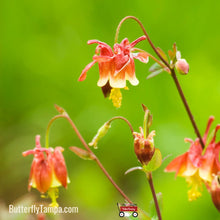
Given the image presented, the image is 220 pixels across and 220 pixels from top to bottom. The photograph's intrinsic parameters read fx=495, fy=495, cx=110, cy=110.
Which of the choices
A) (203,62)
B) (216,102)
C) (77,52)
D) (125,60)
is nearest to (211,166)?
(125,60)

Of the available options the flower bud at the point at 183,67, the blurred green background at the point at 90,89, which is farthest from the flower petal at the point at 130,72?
the blurred green background at the point at 90,89

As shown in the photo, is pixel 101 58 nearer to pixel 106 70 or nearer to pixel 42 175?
pixel 106 70

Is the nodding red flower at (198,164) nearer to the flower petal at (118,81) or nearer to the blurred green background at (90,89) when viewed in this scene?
the flower petal at (118,81)

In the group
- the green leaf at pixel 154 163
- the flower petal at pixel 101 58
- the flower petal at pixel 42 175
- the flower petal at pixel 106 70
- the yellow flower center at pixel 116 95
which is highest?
the flower petal at pixel 101 58

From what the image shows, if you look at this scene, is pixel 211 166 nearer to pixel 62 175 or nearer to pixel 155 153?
pixel 155 153

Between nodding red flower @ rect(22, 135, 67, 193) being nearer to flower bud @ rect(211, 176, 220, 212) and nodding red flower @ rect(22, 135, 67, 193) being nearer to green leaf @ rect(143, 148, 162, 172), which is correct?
green leaf @ rect(143, 148, 162, 172)
